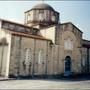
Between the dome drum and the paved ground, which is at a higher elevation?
the dome drum

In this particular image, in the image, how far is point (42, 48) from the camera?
23.1 metres

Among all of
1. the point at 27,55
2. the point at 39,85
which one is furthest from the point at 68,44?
the point at 39,85

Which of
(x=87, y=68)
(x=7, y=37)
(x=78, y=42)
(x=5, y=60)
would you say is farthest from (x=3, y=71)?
(x=87, y=68)

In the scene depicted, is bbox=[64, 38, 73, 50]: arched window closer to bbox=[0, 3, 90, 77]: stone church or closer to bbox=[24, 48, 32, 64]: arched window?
bbox=[0, 3, 90, 77]: stone church

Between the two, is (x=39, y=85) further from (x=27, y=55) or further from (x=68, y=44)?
(x=68, y=44)

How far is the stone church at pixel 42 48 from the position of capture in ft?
66.8

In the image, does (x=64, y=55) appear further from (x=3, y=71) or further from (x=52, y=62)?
(x=3, y=71)

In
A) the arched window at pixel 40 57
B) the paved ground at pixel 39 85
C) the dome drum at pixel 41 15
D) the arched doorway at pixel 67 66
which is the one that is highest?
the dome drum at pixel 41 15

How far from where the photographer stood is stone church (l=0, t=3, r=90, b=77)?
802 inches

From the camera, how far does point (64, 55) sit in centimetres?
2564

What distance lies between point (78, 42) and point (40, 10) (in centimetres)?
862

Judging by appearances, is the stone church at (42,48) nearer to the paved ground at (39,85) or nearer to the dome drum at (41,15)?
the dome drum at (41,15)

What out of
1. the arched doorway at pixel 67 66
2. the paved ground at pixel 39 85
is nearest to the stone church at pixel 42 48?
the arched doorway at pixel 67 66

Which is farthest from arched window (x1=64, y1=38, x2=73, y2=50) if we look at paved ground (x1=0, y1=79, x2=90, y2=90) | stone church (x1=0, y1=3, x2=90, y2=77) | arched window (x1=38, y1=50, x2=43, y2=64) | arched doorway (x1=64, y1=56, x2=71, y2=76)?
paved ground (x1=0, y1=79, x2=90, y2=90)
